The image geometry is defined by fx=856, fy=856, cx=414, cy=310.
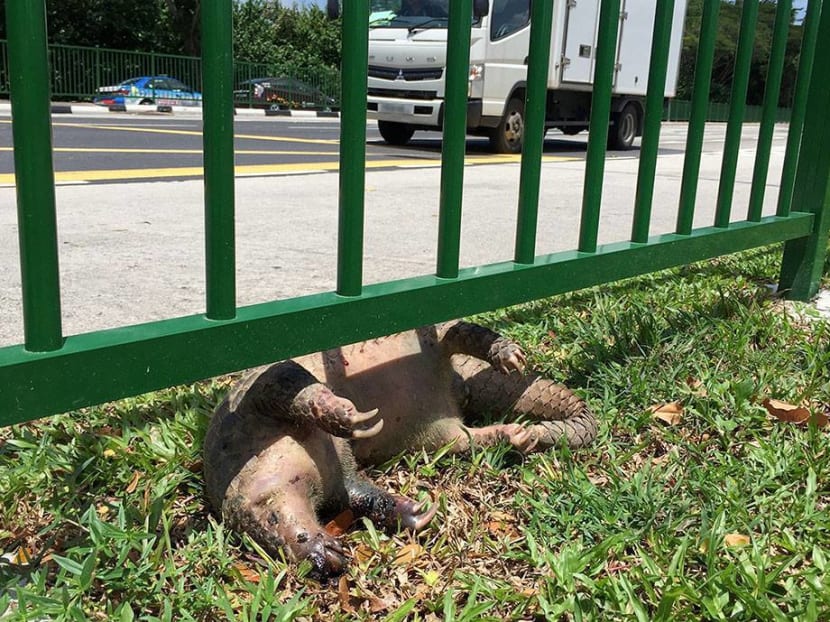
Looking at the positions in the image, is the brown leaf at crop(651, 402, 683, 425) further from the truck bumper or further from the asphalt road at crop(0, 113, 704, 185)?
the truck bumper

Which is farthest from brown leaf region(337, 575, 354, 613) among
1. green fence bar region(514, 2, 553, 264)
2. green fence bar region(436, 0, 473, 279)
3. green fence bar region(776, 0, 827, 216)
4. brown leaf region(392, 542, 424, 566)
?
green fence bar region(776, 0, 827, 216)

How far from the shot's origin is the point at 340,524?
69.1 inches

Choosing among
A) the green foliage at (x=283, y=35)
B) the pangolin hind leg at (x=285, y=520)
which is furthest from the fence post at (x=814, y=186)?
the green foliage at (x=283, y=35)

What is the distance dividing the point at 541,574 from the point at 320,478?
1.52ft

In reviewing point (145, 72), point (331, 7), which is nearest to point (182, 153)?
point (331, 7)

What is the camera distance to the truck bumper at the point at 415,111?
11398mm

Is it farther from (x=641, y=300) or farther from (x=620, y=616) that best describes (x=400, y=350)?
(x=641, y=300)

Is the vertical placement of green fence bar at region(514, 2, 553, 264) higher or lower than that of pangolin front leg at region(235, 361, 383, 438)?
higher

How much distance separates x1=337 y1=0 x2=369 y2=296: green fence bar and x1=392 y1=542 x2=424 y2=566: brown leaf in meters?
0.51

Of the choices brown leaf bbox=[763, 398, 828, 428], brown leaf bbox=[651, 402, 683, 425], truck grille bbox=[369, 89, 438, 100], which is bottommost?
brown leaf bbox=[651, 402, 683, 425]

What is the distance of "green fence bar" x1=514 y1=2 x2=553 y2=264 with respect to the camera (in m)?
2.03

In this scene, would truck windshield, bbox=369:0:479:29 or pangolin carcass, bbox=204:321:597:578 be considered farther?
truck windshield, bbox=369:0:479:29

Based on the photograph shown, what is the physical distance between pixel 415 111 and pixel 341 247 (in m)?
10.1

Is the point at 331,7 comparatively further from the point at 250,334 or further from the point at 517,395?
the point at 250,334
